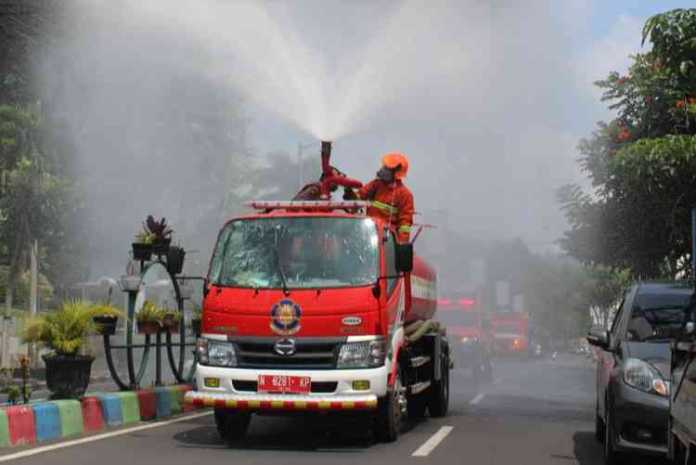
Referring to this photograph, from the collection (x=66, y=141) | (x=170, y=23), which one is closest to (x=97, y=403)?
(x=170, y=23)

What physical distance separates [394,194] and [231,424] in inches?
138

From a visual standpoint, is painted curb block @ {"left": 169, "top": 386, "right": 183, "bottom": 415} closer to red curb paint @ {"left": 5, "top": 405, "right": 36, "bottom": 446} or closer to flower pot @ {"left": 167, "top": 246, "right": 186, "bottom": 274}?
flower pot @ {"left": 167, "top": 246, "right": 186, "bottom": 274}

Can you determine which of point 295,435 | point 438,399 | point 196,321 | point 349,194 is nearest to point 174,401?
point 196,321

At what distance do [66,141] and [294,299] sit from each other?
2250 centimetres

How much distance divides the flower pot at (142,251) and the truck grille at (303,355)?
4.29 meters

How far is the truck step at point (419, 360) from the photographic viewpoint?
14.1m

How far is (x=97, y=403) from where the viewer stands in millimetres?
13352

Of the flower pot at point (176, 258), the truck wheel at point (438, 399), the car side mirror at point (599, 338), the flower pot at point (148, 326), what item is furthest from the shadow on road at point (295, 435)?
the car side mirror at point (599, 338)

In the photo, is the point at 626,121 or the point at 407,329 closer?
the point at 407,329

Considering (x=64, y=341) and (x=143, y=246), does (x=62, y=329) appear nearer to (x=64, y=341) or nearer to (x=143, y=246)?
(x=64, y=341)

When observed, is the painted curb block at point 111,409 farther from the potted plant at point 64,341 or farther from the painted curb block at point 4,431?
the painted curb block at point 4,431

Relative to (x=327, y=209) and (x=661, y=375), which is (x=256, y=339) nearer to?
(x=327, y=209)

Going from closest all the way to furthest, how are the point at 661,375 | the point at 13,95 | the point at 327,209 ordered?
the point at 661,375, the point at 327,209, the point at 13,95

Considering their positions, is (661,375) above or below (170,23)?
below
